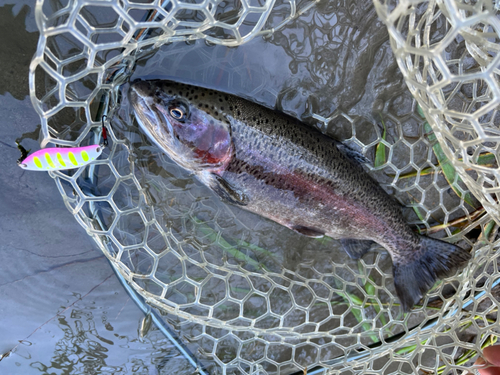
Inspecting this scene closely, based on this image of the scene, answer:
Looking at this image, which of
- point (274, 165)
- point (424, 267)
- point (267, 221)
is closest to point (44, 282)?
point (267, 221)

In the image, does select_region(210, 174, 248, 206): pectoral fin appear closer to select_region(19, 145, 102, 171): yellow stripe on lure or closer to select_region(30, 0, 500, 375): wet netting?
select_region(30, 0, 500, 375): wet netting

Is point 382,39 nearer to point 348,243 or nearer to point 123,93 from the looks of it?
point 348,243

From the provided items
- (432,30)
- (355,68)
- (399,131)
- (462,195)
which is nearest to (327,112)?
(355,68)

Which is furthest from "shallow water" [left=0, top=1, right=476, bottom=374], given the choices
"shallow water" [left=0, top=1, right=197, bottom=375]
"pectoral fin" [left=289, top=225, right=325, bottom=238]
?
"pectoral fin" [left=289, top=225, right=325, bottom=238]

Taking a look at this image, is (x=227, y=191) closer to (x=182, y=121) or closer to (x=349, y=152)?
(x=182, y=121)

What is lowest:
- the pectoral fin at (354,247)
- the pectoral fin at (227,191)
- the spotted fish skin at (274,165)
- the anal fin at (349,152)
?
the pectoral fin at (354,247)

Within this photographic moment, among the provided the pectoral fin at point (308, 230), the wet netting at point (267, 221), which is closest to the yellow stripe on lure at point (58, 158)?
the wet netting at point (267, 221)

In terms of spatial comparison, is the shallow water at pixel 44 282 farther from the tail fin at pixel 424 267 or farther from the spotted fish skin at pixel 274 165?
the tail fin at pixel 424 267
